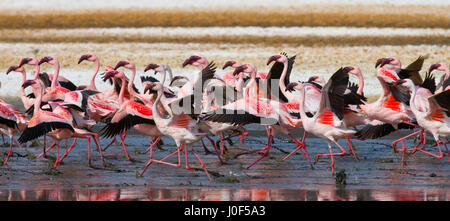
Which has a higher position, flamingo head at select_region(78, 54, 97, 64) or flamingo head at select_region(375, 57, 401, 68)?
flamingo head at select_region(78, 54, 97, 64)

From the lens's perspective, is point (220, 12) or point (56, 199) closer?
point (56, 199)

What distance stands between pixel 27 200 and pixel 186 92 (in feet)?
11.8

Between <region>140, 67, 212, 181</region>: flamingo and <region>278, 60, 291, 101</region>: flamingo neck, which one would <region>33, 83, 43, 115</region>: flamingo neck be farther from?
<region>278, 60, 291, 101</region>: flamingo neck

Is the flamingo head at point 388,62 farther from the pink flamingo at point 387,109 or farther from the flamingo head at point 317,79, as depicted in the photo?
the pink flamingo at point 387,109

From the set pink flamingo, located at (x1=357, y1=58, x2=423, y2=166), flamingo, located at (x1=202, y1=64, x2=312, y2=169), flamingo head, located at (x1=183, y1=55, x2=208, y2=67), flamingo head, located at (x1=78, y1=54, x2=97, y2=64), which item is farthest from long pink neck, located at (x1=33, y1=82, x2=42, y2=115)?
pink flamingo, located at (x1=357, y1=58, x2=423, y2=166)

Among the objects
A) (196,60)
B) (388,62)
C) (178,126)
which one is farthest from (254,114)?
(388,62)

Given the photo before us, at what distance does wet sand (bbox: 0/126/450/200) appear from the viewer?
8.46 meters

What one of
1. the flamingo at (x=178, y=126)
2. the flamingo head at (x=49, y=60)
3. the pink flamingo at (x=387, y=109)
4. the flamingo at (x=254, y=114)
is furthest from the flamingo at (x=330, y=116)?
the flamingo head at (x=49, y=60)

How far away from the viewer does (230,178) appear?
9383 mm

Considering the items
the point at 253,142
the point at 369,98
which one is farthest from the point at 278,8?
the point at 253,142

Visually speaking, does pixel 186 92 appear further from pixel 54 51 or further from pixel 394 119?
pixel 54 51

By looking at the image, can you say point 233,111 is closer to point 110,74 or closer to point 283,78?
point 283,78

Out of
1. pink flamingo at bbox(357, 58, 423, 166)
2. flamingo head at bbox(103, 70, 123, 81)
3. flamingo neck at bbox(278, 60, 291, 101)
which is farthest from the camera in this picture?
flamingo neck at bbox(278, 60, 291, 101)
